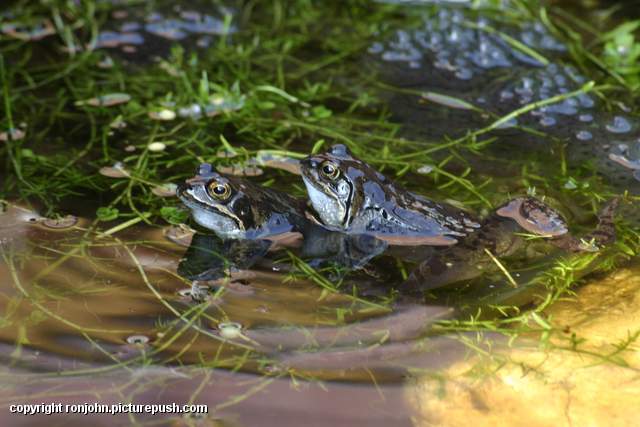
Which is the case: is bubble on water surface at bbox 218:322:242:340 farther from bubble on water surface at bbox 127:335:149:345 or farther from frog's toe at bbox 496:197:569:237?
frog's toe at bbox 496:197:569:237

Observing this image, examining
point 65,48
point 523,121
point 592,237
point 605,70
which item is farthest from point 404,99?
point 65,48

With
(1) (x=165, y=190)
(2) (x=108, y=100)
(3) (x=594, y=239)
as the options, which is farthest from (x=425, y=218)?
(2) (x=108, y=100)

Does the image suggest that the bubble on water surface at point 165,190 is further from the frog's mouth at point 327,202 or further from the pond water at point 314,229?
the frog's mouth at point 327,202

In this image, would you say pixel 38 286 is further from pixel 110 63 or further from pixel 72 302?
pixel 110 63

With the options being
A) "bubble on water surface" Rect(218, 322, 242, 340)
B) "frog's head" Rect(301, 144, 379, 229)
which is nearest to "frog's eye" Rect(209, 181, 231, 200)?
"frog's head" Rect(301, 144, 379, 229)

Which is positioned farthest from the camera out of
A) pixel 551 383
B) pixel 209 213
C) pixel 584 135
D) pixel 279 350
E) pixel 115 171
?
pixel 584 135

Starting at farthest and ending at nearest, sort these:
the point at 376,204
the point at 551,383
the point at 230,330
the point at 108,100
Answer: the point at 108,100
the point at 376,204
the point at 230,330
the point at 551,383

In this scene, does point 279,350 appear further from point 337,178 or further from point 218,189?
point 337,178
